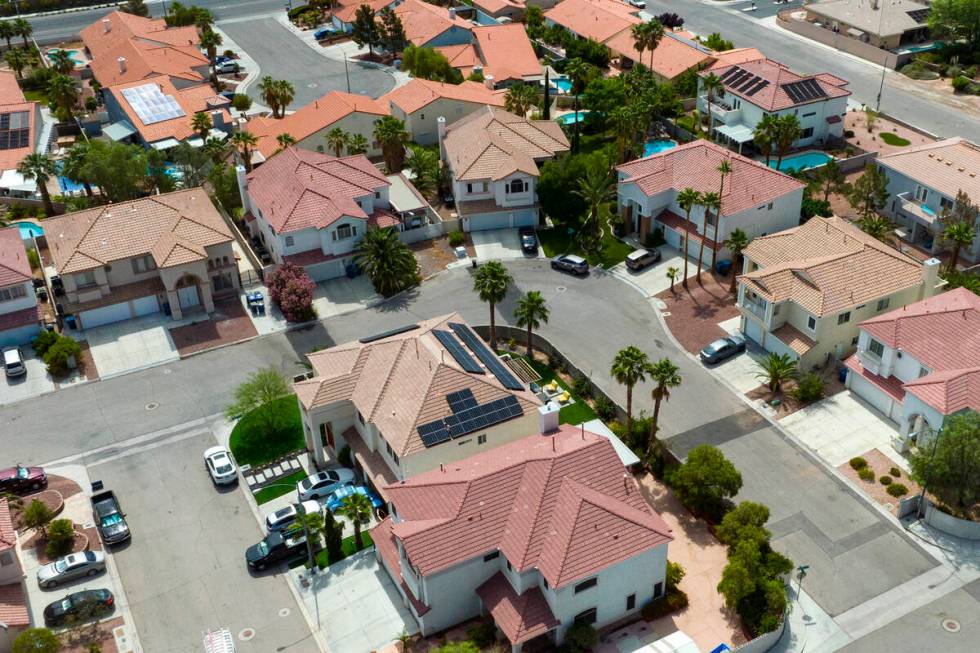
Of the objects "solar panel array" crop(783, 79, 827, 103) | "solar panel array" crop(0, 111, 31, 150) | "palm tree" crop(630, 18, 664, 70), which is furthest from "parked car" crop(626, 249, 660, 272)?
"solar panel array" crop(0, 111, 31, 150)

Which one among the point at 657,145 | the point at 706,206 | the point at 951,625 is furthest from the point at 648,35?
the point at 951,625

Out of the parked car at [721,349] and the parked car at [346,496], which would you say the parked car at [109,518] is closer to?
the parked car at [346,496]

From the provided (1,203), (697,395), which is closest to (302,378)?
(697,395)

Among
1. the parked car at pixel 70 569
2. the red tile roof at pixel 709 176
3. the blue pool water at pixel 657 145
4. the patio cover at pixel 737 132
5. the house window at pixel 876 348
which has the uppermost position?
the red tile roof at pixel 709 176

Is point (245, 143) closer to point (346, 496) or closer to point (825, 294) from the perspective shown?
point (346, 496)

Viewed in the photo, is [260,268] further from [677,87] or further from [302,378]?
[677,87]

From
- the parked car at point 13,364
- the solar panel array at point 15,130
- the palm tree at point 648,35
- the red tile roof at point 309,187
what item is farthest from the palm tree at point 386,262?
Answer: the palm tree at point 648,35

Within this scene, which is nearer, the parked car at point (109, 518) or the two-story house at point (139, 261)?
the parked car at point (109, 518)
